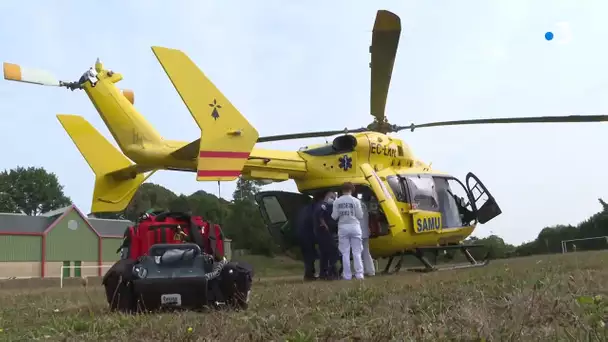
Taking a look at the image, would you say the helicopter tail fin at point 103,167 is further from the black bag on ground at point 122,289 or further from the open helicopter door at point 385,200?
the black bag on ground at point 122,289

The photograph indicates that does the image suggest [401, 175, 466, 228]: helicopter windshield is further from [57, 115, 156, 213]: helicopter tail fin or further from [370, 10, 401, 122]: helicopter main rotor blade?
[57, 115, 156, 213]: helicopter tail fin

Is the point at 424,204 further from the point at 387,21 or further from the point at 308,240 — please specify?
the point at 387,21

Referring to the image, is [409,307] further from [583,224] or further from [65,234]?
[65,234]

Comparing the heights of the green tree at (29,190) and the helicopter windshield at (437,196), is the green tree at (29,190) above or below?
→ above

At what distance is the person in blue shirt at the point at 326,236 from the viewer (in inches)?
401

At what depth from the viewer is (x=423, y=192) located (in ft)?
39.3

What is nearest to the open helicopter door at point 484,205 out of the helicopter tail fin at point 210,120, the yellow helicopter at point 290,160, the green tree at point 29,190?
the yellow helicopter at point 290,160

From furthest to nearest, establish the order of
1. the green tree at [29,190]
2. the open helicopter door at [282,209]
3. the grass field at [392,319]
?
the green tree at [29,190], the open helicopter door at [282,209], the grass field at [392,319]

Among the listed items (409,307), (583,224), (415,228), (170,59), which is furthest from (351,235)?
(583,224)

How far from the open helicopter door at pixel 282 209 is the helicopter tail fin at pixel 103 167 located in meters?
2.50

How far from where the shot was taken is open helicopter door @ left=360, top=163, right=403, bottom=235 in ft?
36.1

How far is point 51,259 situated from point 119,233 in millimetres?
5687

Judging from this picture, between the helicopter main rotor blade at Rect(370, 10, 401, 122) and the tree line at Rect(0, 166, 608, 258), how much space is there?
3.39 metres

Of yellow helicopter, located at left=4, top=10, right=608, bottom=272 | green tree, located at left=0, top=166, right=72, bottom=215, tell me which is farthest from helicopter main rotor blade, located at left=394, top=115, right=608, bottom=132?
green tree, located at left=0, top=166, right=72, bottom=215
